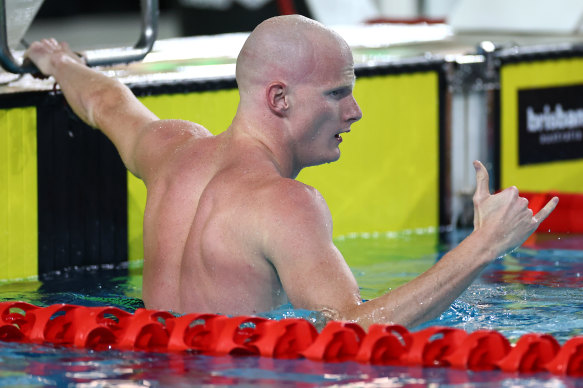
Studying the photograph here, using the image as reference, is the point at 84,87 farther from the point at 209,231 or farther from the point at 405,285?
the point at 405,285

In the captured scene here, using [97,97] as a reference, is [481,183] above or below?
below

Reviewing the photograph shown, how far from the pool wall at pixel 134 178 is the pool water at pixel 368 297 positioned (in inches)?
4.4

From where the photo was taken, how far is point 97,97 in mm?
4230

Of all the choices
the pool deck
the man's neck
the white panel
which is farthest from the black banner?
→ the man's neck

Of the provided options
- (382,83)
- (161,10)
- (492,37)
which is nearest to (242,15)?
(161,10)

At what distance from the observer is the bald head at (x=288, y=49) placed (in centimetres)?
323

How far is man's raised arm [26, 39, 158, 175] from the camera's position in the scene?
12.9 feet

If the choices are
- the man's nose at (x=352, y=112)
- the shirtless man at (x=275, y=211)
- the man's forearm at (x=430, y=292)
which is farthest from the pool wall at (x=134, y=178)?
the man's forearm at (x=430, y=292)

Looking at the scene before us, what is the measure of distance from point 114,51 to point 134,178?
0.53 metres

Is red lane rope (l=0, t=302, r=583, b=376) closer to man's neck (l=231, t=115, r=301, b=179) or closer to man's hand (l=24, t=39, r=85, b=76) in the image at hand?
man's neck (l=231, t=115, r=301, b=179)

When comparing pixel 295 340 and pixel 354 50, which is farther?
pixel 354 50

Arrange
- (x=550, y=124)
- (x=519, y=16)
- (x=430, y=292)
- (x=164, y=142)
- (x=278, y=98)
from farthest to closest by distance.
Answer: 1. (x=519, y=16)
2. (x=550, y=124)
3. (x=164, y=142)
4. (x=278, y=98)
5. (x=430, y=292)

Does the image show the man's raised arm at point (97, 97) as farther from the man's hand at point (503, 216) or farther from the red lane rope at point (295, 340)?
the man's hand at point (503, 216)

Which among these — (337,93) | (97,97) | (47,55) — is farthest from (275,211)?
(47,55)
